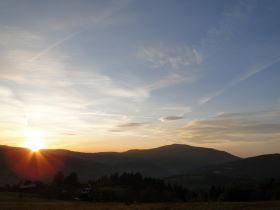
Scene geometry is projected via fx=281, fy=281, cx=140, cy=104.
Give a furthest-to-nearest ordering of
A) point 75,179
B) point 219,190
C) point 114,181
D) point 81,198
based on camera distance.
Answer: point 114,181, point 75,179, point 219,190, point 81,198

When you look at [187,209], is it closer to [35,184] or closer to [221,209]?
[221,209]

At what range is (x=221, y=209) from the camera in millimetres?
45469

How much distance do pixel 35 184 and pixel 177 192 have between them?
78.5m

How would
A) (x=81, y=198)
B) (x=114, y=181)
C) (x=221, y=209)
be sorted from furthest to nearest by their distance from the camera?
(x=114, y=181)
(x=81, y=198)
(x=221, y=209)

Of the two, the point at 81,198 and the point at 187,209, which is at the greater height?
the point at 187,209

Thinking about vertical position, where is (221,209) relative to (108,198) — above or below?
above

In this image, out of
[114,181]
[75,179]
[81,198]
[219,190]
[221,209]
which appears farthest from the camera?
[114,181]

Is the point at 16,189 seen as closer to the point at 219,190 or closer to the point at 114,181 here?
the point at 114,181

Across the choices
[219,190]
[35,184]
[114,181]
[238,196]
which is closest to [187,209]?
[238,196]

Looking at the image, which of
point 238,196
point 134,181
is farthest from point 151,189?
point 238,196

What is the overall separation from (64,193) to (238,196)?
269 feet

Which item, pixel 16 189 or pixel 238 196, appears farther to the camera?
pixel 16 189

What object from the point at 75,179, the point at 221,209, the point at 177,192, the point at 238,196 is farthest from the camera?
the point at 75,179

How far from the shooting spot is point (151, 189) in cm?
15200
